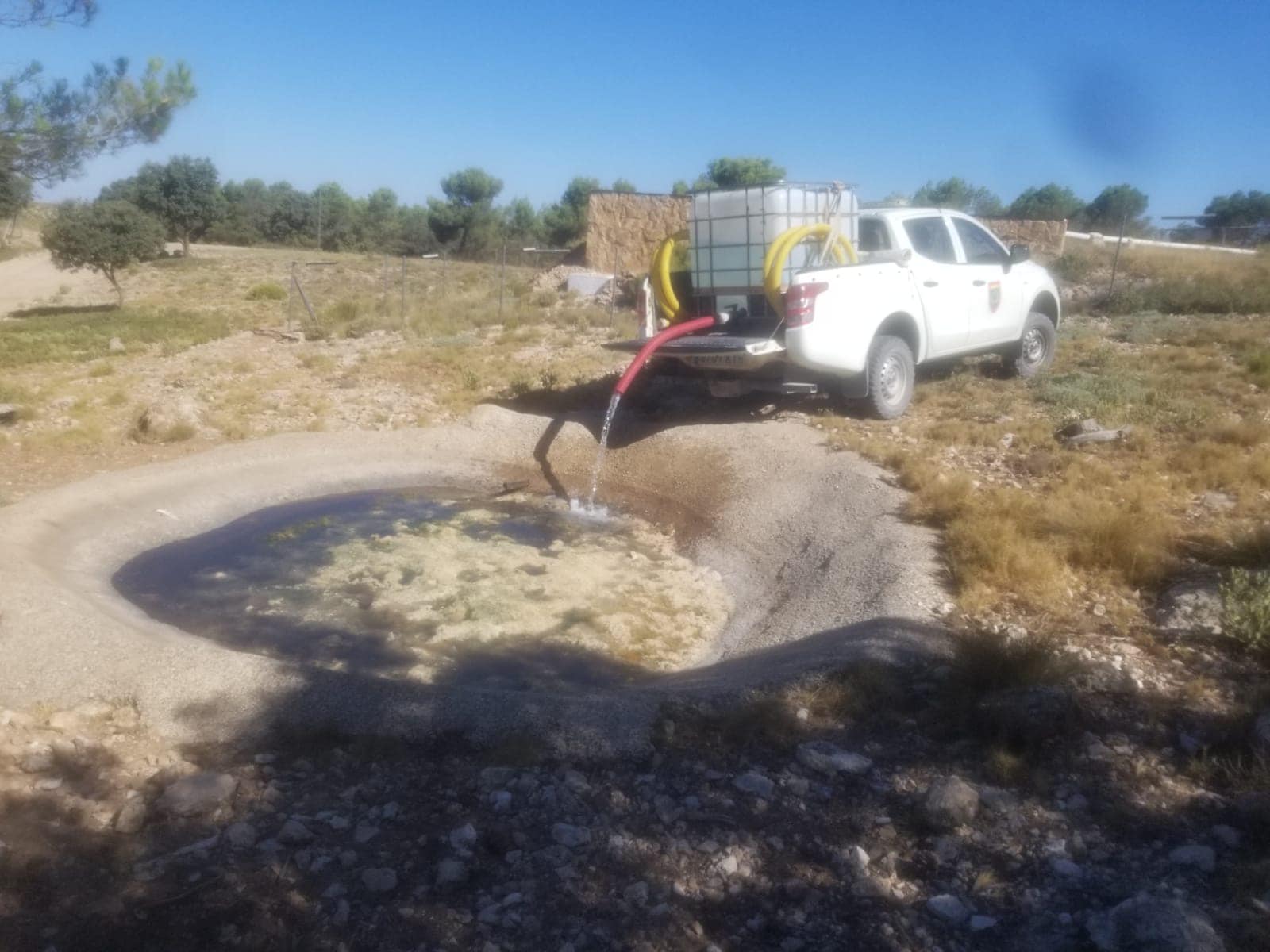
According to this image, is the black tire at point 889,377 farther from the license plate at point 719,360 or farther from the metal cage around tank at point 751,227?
the license plate at point 719,360

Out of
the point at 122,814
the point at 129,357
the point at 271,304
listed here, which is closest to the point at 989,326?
the point at 122,814

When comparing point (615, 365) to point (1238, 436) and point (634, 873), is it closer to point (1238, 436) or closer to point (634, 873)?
point (1238, 436)

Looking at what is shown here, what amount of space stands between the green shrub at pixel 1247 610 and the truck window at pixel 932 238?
18.1ft

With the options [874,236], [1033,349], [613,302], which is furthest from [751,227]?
[613,302]

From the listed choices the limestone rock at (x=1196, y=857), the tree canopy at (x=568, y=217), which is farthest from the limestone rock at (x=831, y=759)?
the tree canopy at (x=568, y=217)

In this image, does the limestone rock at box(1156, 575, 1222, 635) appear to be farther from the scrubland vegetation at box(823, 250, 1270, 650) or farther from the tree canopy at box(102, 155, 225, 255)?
the tree canopy at box(102, 155, 225, 255)

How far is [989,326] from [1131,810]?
7.96 metres

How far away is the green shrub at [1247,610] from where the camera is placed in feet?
16.2

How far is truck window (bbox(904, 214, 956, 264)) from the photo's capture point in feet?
33.4

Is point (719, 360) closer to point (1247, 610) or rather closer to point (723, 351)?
point (723, 351)

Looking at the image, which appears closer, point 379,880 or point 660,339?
point 379,880

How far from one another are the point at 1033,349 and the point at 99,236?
24674 millimetres

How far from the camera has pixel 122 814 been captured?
3.81 m

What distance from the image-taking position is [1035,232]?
925 inches
